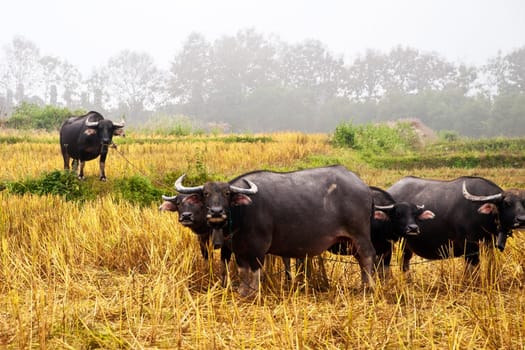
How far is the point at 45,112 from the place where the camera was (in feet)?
82.7

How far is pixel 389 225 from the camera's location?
15.2 feet

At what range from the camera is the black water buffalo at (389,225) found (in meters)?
4.51

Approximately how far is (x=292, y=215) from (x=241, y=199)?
1.54ft

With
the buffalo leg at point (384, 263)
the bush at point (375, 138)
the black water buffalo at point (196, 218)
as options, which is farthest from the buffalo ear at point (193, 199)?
the bush at point (375, 138)

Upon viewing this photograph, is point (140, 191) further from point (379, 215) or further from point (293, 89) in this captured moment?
point (293, 89)

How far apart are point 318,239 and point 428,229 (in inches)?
52.1

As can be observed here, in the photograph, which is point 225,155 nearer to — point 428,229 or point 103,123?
point 103,123

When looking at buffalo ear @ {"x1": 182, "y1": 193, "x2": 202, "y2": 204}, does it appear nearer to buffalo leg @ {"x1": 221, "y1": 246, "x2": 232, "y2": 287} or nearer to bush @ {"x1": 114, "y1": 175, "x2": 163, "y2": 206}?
buffalo leg @ {"x1": 221, "y1": 246, "x2": 232, "y2": 287}

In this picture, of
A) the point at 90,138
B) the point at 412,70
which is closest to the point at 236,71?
the point at 412,70

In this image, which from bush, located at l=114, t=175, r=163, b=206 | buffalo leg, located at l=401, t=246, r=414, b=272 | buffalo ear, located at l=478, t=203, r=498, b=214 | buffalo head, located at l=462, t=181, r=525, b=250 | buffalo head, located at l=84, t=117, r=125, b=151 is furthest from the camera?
buffalo head, located at l=84, t=117, r=125, b=151

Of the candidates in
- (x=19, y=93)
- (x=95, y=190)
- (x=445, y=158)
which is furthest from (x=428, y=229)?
(x=19, y=93)

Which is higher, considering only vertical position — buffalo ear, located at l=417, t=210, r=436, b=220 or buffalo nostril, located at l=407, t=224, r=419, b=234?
buffalo ear, located at l=417, t=210, r=436, b=220

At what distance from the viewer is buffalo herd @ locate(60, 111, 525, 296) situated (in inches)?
158

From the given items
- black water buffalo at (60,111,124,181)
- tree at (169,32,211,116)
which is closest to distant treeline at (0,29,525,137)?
tree at (169,32,211,116)
